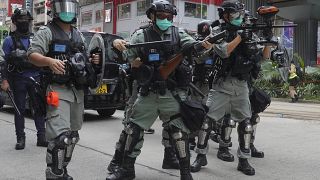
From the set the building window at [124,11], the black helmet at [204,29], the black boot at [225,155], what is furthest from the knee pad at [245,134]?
the building window at [124,11]

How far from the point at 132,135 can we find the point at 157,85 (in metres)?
0.58

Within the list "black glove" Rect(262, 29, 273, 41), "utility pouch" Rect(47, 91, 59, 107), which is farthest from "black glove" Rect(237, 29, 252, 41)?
"utility pouch" Rect(47, 91, 59, 107)

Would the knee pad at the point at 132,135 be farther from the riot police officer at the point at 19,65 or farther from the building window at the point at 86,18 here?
the building window at the point at 86,18

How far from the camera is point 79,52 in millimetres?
Result: 4562

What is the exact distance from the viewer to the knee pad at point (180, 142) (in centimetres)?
467

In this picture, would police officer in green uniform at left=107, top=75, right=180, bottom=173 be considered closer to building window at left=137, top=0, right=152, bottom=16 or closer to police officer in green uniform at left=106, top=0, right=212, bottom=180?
police officer in green uniform at left=106, top=0, right=212, bottom=180

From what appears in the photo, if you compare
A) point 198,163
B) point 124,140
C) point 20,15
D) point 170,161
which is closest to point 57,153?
point 124,140

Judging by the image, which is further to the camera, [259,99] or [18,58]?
[18,58]

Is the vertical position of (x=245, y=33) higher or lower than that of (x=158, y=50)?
higher

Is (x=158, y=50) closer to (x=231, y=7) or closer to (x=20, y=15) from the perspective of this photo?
(x=231, y=7)

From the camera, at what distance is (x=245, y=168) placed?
5500mm

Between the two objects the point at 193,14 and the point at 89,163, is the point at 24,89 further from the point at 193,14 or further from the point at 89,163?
the point at 193,14

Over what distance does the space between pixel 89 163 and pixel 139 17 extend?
29855 mm

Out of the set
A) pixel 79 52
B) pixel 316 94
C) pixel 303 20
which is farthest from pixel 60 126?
pixel 303 20
